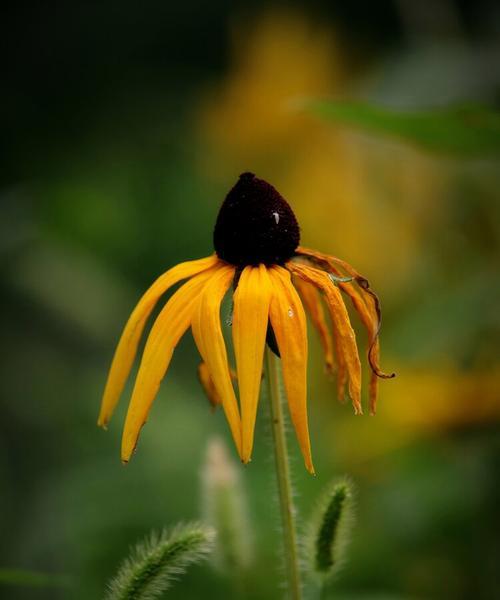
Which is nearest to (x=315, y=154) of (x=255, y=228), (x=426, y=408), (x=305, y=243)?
(x=305, y=243)

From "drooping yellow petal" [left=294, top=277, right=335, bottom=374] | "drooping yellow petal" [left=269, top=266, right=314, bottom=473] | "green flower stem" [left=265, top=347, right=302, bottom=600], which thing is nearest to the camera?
"drooping yellow petal" [left=269, top=266, right=314, bottom=473]

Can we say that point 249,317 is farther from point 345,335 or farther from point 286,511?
point 286,511

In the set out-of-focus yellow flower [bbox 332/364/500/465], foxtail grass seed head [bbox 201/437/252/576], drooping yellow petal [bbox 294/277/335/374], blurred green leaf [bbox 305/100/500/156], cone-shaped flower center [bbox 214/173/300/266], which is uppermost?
blurred green leaf [bbox 305/100/500/156]

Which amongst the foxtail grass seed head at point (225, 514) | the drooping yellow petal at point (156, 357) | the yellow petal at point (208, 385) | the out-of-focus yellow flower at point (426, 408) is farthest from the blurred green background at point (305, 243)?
the drooping yellow petal at point (156, 357)

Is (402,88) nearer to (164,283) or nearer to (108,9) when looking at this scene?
(164,283)

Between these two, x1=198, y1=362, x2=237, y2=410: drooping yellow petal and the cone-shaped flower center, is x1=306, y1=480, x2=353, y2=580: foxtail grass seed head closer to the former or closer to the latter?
x1=198, y1=362, x2=237, y2=410: drooping yellow petal

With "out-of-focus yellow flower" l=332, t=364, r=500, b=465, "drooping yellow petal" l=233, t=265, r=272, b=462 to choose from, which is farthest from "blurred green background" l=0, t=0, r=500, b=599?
"drooping yellow petal" l=233, t=265, r=272, b=462

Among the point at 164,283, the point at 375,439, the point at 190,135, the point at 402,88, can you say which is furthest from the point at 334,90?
the point at 164,283

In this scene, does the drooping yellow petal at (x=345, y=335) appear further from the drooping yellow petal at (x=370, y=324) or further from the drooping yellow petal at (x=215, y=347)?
the drooping yellow petal at (x=215, y=347)
